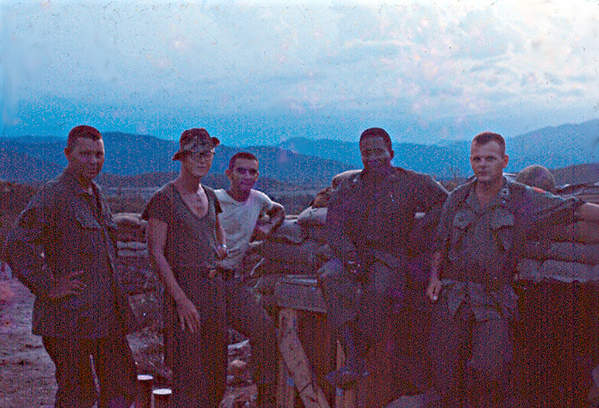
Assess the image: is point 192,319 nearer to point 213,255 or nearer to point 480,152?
point 213,255

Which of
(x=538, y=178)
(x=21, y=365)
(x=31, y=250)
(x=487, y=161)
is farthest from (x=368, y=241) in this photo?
(x=21, y=365)

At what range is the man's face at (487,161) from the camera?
352cm

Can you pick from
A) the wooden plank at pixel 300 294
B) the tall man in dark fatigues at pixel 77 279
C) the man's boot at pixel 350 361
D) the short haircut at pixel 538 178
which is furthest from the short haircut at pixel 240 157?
the short haircut at pixel 538 178

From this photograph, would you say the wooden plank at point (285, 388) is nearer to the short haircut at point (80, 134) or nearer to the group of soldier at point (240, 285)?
the group of soldier at point (240, 285)

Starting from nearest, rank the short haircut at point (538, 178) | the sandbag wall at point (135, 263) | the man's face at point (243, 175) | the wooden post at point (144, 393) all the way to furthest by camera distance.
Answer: the wooden post at point (144, 393), the short haircut at point (538, 178), the man's face at point (243, 175), the sandbag wall at point (135, 263)

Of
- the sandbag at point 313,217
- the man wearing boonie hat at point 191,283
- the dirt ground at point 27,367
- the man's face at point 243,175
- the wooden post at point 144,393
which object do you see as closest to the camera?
the man wearing boonie hat at point 191,283

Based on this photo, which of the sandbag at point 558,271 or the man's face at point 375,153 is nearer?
the sandbag at point 558,271

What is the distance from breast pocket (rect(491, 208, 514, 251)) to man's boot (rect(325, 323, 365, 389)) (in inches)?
43.6

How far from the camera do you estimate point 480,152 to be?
3.53 metres

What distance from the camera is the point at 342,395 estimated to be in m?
4.18

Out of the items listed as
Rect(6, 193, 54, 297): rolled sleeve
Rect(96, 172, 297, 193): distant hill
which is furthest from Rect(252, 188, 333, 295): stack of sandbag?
Rect(96, 172, 297, 193): distant hill

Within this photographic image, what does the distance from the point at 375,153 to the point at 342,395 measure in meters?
1.72

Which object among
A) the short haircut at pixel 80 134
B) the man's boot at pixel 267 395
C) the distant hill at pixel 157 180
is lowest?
the man's boot at pixel 267 395

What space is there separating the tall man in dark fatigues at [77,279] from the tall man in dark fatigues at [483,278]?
6.51 feet
